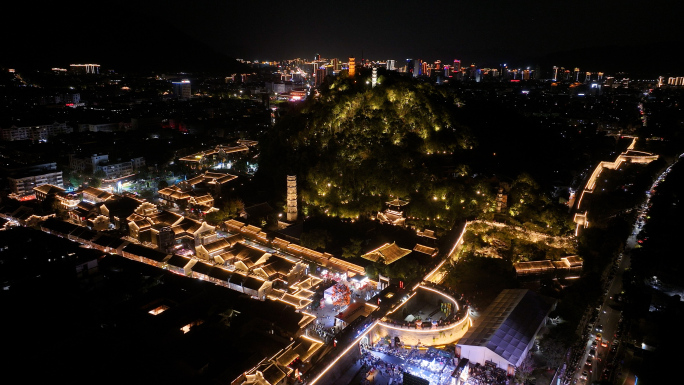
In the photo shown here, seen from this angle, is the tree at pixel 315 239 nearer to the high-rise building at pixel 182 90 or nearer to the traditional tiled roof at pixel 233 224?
the traditional tiled roof at pixel 233 224

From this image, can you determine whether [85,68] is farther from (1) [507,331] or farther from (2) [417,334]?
(1) [507,331]

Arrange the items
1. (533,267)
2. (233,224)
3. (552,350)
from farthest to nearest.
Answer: (233,224) < (533,267) < (552,350)

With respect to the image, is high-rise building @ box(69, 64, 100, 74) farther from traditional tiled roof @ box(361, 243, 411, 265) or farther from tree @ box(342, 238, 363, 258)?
traditional tiled roof @ box(361, 243, 411, 265)

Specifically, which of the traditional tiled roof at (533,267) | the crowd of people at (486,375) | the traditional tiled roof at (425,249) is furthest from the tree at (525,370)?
the traditional tiled roof at (425,249)

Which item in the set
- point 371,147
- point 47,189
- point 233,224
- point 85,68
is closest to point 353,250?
point 233,224

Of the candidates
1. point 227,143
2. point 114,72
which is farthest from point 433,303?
point 114,72

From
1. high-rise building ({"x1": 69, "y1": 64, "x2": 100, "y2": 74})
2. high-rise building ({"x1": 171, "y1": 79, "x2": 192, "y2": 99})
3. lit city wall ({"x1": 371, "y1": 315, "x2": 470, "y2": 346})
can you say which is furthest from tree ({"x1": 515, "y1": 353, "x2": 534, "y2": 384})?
high-rise building ({"x1": 69, "y1": 64, "x2": 100, "y2": 74})

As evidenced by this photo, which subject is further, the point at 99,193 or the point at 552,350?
the point at 99,193

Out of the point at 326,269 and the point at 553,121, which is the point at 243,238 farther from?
the point at 553,121

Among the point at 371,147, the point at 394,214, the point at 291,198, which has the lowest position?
the point at 394,214
